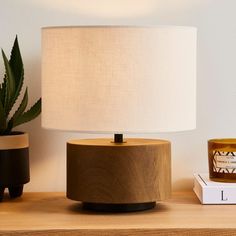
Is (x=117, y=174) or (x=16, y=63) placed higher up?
(x=16, y=63)

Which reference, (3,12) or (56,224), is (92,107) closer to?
(56,224)

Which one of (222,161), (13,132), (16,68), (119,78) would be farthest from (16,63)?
(222,161)

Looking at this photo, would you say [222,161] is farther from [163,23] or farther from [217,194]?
[163,23]

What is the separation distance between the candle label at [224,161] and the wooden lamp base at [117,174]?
0.13 meters

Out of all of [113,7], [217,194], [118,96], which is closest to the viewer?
[118,96]

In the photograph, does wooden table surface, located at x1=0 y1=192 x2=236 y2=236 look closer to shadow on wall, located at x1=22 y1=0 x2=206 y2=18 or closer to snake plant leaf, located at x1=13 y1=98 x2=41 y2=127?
snake plant leaf, located at x1=13 y1=98 x2=41 y2=127

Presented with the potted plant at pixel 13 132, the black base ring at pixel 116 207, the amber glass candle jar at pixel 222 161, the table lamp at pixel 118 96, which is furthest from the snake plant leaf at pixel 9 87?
the amber glass candle jar at pixel 222 161

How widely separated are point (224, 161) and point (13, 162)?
37 cm

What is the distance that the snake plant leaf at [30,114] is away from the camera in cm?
116

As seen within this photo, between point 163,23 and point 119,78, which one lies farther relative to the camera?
point 163,23

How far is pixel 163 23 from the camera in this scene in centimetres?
123

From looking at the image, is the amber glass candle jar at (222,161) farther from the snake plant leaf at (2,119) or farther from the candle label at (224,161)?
the snake plant leaf at (2,119)

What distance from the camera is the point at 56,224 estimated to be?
94cm

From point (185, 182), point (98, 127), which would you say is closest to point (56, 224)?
point (98, 127)
